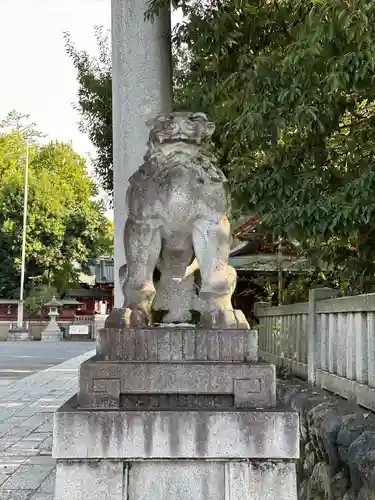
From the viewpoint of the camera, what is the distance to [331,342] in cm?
434

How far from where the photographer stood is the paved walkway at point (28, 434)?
13.5 feet

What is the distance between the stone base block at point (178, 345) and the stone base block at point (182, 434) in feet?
1.04

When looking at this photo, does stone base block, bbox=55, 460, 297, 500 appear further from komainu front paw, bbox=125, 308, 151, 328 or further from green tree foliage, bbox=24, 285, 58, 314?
green tree foliage, bbox=24, 285, 58, 314

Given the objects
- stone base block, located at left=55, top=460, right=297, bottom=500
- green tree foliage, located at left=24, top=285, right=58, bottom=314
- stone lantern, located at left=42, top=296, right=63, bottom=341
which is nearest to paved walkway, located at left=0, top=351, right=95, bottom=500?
stone base block, located at left=55, top=460, right=297, bottom=500

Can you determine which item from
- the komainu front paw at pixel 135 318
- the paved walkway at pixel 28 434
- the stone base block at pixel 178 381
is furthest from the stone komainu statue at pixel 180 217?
the paved walkway at pixel 28 434

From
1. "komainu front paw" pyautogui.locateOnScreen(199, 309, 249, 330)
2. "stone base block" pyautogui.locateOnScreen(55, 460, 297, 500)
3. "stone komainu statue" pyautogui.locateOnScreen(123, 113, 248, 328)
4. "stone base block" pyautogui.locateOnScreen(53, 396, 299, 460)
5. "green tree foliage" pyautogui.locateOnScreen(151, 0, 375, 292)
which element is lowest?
"stone base block" pyautogui.locateOnScreen(55, 460, 297, 500)

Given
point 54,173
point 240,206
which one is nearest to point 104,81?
point 240,206

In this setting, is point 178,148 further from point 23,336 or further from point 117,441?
point 23,336

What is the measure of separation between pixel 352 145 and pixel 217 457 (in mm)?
3004

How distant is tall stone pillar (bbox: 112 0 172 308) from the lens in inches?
221

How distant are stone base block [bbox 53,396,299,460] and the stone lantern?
84.0 ft

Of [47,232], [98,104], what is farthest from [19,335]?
[98,104]

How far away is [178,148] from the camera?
3424 mm

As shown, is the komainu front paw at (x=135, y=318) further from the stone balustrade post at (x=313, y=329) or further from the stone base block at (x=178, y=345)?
the stone balustrade post at (x=313, y=329)
